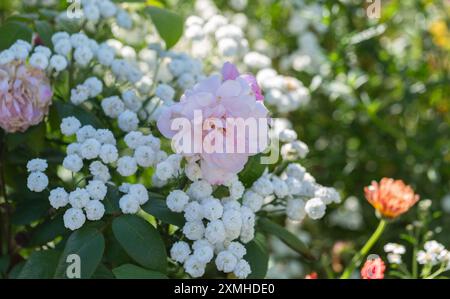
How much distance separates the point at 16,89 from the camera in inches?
40.6

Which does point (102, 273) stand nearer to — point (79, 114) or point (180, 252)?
point (180, 252)

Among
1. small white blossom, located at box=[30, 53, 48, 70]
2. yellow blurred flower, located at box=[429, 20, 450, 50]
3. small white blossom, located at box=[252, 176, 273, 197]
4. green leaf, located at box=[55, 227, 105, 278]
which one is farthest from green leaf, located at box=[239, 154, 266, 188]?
yellow blurred flower, located at box=[429, 20, 450, 50]

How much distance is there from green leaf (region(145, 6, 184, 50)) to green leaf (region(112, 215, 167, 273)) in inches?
15.2

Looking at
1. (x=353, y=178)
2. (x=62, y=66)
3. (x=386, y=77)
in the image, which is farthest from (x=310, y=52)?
(x=62, y=66)

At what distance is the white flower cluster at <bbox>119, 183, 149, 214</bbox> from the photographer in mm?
943

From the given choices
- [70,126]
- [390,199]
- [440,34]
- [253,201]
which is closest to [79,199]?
[70,126]

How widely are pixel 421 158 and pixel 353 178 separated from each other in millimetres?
160

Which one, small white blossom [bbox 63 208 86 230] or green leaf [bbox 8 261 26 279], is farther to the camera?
green leaf [bbox 8 261 26 279]

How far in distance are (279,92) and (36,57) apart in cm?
45

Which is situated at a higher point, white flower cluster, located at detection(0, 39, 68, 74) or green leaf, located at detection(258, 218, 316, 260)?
white flower cluster, located at detection(0, 39, 68, 74)

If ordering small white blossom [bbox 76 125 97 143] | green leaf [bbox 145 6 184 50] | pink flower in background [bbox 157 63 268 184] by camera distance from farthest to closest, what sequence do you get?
green leaf [bbox 145 6 184 50] → small white blossom [bbox 76 125 97 143] → pink flower in background [bbox 157 63 268 184]

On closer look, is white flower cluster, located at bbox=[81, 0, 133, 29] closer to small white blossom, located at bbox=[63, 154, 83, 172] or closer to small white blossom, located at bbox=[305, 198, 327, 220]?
small white blossom, located at bbox=[63, 154, 83, 172]

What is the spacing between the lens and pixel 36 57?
105 cm

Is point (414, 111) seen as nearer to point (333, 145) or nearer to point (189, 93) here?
point (333, 145)
